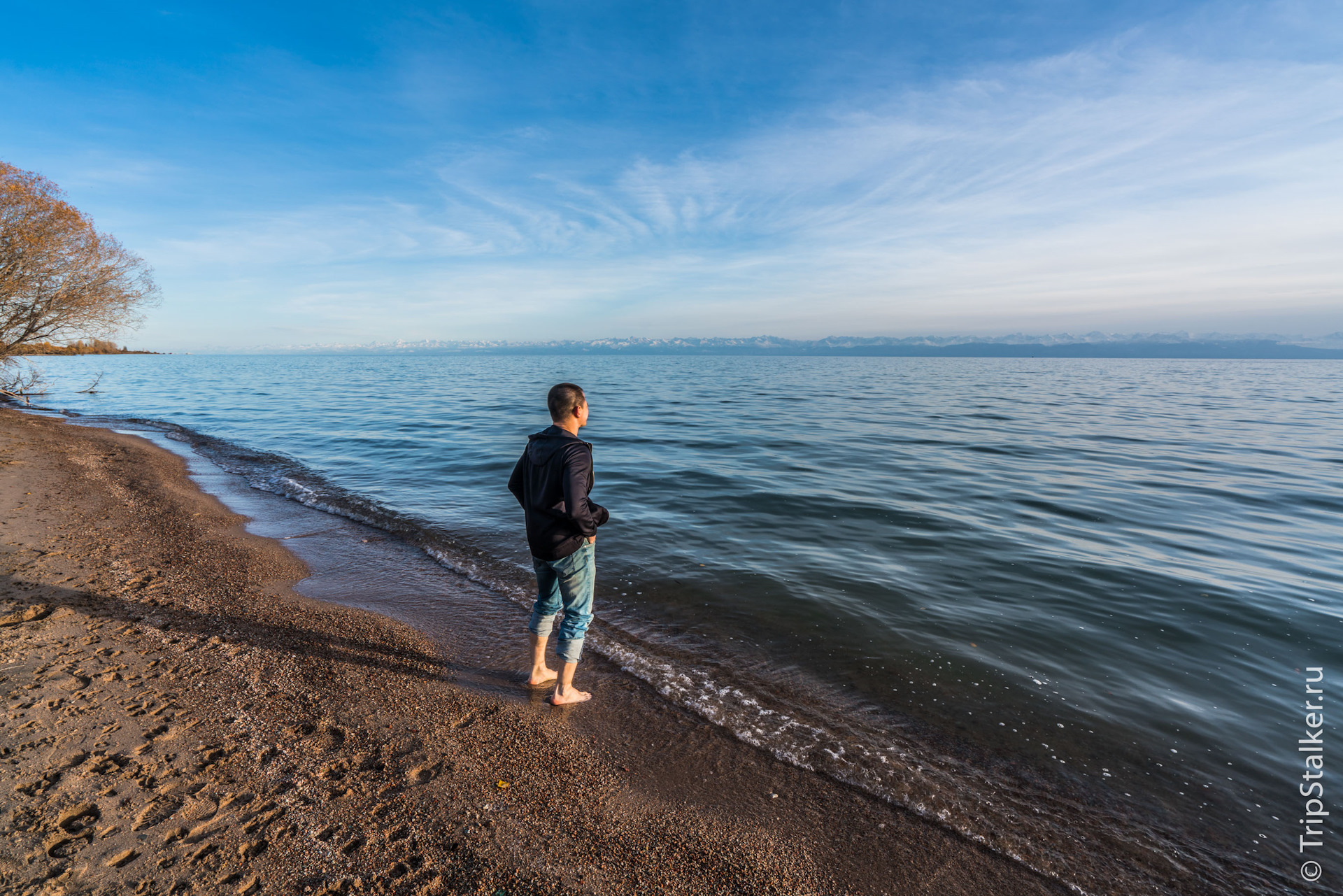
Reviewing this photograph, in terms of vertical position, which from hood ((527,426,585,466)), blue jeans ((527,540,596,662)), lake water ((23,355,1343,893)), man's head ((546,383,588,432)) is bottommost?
lake water ((23,355,1343,893))

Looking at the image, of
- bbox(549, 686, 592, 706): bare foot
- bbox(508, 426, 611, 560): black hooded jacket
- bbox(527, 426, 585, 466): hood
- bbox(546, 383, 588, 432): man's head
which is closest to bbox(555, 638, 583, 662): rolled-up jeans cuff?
bbox(549, 686, 592, 706): bare foot

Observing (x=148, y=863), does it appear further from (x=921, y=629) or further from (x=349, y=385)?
(x=349, y=385)

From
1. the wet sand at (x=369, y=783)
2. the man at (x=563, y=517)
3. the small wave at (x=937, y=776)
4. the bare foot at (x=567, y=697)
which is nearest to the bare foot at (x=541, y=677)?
the wet sand at (x=369, y=783)

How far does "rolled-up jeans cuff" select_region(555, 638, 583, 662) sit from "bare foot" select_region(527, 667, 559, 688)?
1.92ft

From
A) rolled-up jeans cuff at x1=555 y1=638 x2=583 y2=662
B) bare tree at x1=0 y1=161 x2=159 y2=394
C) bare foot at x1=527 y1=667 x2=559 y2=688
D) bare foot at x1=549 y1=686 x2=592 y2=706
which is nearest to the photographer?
rolled-up jeans cuff at x1=555 y1=638 x2=583 y2=662

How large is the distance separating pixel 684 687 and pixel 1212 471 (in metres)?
18.0

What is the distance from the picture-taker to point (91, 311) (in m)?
25.9

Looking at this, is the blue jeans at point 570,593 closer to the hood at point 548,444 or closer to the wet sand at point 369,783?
the wet sand at point 369,783

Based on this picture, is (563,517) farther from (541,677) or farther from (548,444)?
(541,677)

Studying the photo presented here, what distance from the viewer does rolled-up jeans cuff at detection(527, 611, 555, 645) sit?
4.94 m

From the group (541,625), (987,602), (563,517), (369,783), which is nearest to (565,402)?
(563,517)

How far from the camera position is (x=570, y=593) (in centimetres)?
466

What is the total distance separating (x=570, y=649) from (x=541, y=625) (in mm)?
427

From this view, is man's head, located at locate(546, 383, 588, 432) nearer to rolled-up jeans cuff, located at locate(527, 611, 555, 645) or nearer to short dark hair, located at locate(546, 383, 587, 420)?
short dark hair, located at locate(546, 383, 587, 420)
